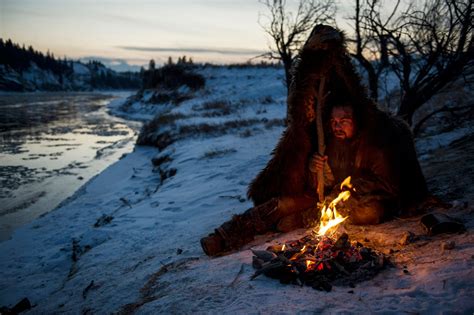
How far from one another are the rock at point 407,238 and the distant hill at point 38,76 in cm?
9439

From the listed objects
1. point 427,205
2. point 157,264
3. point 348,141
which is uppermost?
point 348,141

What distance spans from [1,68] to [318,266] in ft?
357

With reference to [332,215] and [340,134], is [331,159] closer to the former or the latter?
[340,134]

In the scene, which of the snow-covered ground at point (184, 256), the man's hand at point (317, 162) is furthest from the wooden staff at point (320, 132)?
the snow-covered ground at point (184, 256)

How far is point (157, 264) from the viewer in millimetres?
4664

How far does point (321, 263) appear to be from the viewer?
10.3 ft

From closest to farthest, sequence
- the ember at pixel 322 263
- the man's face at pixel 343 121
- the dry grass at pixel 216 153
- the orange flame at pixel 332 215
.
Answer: the ember at pixel 322 263 → the orange flame at pixel 332 215 → the man's face at pixel 343 121 → the dry grass at pixel 216 153

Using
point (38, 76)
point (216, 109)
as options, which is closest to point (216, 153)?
point (216, 109)

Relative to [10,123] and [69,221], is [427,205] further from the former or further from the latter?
[10,123]

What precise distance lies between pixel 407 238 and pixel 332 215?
80 centimetres

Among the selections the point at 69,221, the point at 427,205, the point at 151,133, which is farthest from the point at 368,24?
the point at 151,133

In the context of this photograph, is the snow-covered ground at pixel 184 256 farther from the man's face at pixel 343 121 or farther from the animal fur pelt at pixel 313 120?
the man's face at pixel 343 121

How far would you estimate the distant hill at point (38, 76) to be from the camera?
3570 inches

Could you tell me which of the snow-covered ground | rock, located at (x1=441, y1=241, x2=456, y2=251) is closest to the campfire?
the snow-covered ground
